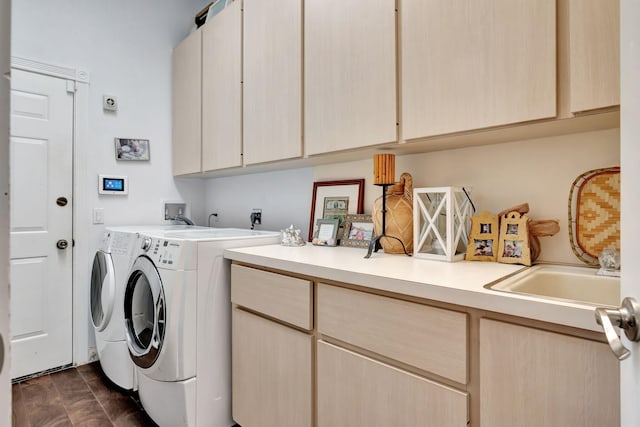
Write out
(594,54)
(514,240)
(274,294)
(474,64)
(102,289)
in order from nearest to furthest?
1. (594,54)
2. (474,64)
3. (514,240)
4. (274,294)
5. (102,289)

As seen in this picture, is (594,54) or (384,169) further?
(384,169)

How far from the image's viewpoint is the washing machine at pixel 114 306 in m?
2.05

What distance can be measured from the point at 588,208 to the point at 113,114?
119 inches

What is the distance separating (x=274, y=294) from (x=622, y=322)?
3.67ft

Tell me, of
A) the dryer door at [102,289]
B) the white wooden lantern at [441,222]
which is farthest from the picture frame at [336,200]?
the dryer door at [102,289]

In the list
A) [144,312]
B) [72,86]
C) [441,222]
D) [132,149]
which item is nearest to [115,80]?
[72,86]

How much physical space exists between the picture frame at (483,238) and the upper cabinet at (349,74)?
48cm

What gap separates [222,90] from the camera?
7.48 ft

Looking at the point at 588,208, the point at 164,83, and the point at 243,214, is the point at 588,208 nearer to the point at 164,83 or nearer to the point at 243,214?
the point at 243,214

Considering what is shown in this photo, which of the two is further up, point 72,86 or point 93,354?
point 72,86

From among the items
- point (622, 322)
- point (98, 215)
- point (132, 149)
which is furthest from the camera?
point (132, 149)

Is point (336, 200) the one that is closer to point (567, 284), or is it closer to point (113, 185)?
point (567, 284)

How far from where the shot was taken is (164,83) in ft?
9.41

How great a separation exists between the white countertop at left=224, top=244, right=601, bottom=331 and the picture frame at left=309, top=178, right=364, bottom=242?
30cm
